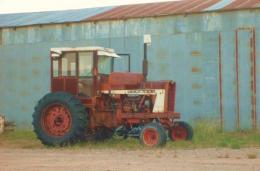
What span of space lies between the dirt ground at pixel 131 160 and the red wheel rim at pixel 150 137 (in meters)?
0.99

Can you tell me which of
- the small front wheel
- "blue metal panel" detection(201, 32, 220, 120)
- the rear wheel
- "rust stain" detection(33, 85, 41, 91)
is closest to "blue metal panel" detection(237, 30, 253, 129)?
"blue metal panel" detection(201, 32, 220, 120)

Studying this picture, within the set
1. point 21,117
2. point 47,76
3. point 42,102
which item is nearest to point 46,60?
point 47,76

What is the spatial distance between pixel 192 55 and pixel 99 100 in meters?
5.33

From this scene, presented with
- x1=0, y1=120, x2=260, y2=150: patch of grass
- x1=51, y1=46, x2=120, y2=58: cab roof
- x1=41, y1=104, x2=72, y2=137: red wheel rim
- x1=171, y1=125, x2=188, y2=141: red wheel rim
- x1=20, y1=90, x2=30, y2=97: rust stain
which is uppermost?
x1=51, y1=46, x2=120, y2=58: cab roof

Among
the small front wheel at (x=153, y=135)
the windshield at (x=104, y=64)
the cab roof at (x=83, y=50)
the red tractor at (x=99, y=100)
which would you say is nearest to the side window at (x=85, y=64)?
the red tractor at (x=99, y=100)

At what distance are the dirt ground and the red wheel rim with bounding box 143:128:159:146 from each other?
99 centimetres

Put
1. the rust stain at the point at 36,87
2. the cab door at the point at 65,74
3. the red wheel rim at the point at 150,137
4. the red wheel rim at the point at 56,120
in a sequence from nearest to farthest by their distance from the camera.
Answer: the red wheel rim at the point at 150,137 → the red wheel rim at the point at 56,120 → the cab door at the point at 65,74 → the rust stain at the point at 36,87

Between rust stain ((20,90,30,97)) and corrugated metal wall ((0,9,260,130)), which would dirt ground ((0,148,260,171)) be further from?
rust stain ((20,90,30,97))

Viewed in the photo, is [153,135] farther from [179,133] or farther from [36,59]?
[36,59]

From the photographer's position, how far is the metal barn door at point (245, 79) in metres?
20.1

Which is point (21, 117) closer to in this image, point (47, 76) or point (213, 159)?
point (47, 76)

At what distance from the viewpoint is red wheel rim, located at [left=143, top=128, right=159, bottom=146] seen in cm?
1573

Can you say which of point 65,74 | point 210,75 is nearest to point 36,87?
point 210,75

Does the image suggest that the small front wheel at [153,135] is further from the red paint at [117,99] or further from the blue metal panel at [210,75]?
the blue metal panel at [210,75]
